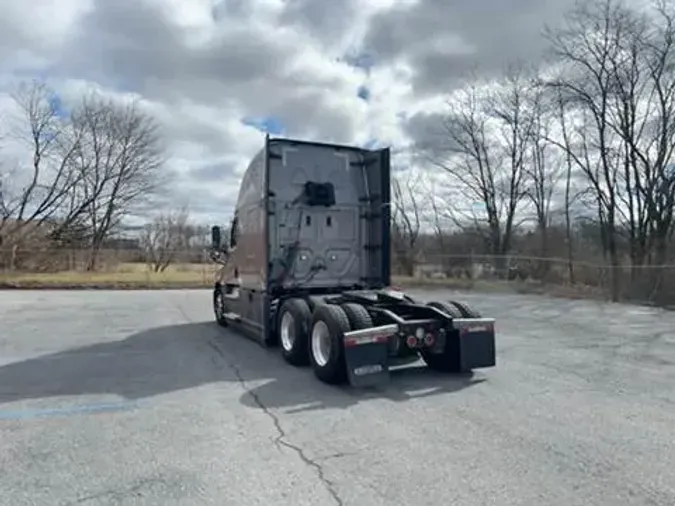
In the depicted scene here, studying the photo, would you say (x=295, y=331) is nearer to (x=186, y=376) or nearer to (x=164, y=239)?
(x=186, y=376)

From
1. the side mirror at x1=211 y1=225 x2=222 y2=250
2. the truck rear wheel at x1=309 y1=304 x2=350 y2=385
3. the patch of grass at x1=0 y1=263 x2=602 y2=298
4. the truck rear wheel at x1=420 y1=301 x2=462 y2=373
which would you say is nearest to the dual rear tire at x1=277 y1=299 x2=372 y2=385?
the truck rear wheel at x1=309 y1=304 x2=350 y2=385

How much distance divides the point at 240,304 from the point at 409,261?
67.6 feet

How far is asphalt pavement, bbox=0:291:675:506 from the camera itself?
3.59m

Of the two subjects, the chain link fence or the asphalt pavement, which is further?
the chain link fence

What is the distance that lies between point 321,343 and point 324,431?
2.25 meters

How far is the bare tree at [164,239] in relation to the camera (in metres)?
37.0

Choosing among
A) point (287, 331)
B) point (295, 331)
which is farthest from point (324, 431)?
point (287, 331)

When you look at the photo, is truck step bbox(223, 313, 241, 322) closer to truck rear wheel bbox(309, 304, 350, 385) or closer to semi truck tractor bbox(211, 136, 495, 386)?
semi truck tractor bbox(211, 136, 495, 386)

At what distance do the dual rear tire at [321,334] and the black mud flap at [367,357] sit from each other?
13 cm

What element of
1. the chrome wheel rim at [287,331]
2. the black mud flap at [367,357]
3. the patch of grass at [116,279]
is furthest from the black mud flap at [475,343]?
the patch of grass at [116,279]

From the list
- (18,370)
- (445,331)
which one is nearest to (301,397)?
(445,331)

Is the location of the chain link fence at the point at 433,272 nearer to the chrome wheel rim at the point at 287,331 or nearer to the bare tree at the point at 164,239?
the bare tree at the point at 164,239

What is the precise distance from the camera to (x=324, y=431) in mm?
4855

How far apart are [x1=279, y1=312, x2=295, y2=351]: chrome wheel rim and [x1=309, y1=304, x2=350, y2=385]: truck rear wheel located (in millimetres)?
773
